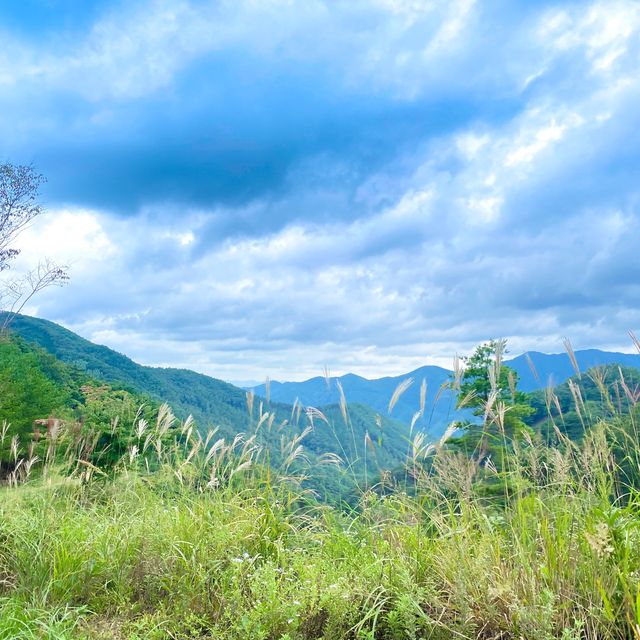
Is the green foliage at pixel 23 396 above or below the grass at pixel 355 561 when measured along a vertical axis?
above

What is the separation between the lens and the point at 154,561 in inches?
157

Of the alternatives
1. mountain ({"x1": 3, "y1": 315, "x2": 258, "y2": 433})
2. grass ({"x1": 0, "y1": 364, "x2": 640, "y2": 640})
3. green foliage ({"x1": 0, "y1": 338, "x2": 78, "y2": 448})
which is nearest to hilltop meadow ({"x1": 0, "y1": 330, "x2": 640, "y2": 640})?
grass ({"x1": 0, "y1": 364, "x2": 640, "y2": 640})

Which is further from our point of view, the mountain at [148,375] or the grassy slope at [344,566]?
the mountain at [148,375]

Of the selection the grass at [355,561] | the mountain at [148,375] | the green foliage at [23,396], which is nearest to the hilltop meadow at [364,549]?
the grass at [355,561]

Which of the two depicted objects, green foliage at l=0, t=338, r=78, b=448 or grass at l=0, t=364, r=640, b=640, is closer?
grass at l=0, t=364, r=640, b=640

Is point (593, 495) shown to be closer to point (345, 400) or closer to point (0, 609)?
point (345, 400)

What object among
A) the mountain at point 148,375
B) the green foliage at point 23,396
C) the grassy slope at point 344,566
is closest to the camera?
the grassy slope at point 344,566

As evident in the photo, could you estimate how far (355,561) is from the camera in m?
3.59

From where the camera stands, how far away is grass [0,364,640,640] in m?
2.84

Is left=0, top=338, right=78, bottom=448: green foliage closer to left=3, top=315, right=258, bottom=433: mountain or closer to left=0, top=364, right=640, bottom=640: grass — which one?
left=0, top=364, right=640, bottom=640: grass

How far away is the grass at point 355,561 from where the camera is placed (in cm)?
284

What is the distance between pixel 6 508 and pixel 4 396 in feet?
30.7

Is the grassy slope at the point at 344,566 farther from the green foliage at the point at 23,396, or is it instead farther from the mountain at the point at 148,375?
the mountain at the point at 148,375

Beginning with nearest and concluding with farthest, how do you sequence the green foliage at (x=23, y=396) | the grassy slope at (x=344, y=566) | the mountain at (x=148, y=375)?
the grassy slope at (x=344, y=566) → the green foliage at (x=23, y=396) → the mountain at (x=148, y=375)
